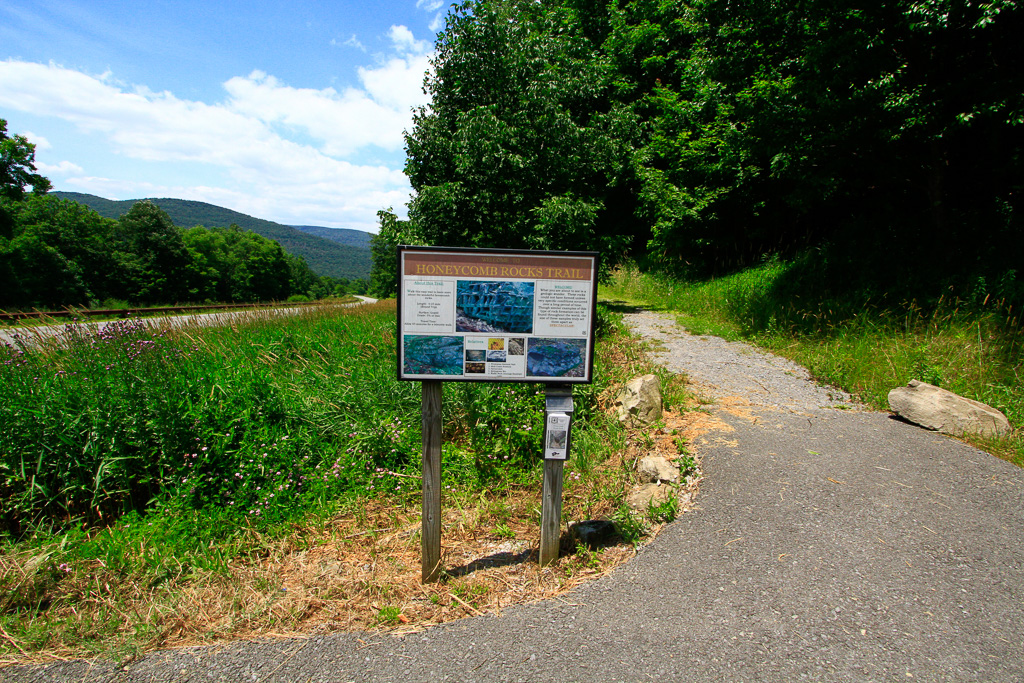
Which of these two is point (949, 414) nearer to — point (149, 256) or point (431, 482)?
point (431, 482)

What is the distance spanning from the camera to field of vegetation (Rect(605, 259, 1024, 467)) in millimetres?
5270

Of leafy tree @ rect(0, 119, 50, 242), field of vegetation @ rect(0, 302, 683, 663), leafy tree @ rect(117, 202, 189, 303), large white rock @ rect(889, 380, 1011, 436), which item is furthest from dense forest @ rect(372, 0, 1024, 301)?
leafy tree @ rect(117, 202, 189, 303)

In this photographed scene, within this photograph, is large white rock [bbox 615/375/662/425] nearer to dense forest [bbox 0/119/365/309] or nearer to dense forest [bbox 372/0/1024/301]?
dense forest [bbox 372/0/1024/301]

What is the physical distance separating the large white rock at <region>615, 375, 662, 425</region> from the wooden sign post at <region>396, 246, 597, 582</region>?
79.7 inches

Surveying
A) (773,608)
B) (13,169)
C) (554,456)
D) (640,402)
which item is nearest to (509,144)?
(640,402)

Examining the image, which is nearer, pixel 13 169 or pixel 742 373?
pixel 742 373

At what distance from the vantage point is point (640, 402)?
15.1 ft

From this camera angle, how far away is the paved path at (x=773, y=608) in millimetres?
2131

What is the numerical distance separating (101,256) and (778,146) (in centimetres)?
5240

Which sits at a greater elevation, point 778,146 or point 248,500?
point 778,146

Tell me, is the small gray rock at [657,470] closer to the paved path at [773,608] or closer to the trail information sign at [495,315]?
the paved path at [773,608]

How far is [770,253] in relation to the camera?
42.1 ft

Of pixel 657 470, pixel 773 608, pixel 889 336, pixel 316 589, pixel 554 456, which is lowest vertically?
pixel 316 589

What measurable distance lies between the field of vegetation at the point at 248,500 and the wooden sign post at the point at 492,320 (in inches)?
31.9
